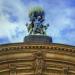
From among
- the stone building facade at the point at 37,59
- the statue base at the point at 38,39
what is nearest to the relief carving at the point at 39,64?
the stone building facade at the point at 37,59

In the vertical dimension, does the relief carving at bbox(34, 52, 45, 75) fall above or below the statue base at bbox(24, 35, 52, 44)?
below

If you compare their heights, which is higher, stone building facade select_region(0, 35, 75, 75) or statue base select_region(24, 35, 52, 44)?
statue base select_region(24, 35, 52, 44)

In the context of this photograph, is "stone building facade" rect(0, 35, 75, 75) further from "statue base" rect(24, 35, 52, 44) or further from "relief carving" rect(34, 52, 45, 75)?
"statue base" rect(24, 35, 52, 44)

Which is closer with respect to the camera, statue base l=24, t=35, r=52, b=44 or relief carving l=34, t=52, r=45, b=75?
relief carving l=34, t=52, r=45, b=75

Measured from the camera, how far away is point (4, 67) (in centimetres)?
3953

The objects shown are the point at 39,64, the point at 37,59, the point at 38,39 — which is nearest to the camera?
the point at 39,64

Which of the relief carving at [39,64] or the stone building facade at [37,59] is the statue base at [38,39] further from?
the relief carving at [39,64]

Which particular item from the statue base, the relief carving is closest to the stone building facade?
the relief carving

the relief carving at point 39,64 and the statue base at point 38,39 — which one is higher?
the statue base at point 38,39

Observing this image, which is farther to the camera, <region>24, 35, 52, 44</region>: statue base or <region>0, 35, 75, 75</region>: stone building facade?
<region>24, 35, 52, 44</region>: statue base

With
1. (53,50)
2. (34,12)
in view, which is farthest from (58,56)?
(34,12)

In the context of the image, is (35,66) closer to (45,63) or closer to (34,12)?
(45,63)

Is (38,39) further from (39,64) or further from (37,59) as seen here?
(39,64)

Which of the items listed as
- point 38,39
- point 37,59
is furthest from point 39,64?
point 38,39
